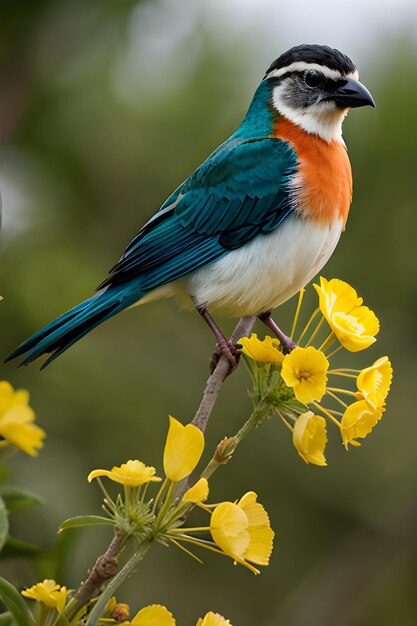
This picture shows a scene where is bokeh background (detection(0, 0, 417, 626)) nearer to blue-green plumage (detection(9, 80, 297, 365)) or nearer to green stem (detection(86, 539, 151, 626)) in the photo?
blue-green plumage (detection(9, 80, 297, 365))

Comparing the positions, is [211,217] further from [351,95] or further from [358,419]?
[358,419]

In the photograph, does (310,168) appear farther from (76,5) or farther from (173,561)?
(173,561)

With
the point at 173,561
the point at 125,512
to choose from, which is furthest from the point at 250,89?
the point at 125,512

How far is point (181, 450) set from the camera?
141cm

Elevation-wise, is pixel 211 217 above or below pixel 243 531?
above

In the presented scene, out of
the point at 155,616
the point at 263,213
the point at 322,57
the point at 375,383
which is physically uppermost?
the point at 322,57

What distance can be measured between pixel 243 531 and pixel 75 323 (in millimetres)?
1185

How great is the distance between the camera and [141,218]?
4.61 meters

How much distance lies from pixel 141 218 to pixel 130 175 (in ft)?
0.68

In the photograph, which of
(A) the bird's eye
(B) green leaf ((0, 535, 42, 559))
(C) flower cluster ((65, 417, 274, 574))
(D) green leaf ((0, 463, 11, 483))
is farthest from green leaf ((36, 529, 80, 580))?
(A) the bird's eye

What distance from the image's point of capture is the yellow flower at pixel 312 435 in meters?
1.57

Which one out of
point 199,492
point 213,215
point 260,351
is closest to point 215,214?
point 213,215

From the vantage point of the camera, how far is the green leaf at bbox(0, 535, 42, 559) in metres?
1.58

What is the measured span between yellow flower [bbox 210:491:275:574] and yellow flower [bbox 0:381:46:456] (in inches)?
18.1
